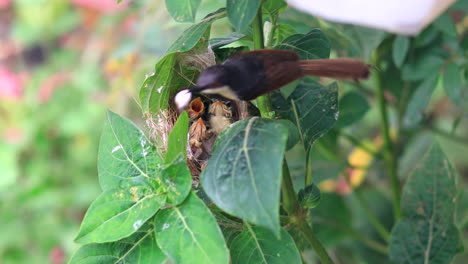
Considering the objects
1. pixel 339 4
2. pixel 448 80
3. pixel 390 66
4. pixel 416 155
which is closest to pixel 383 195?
pixel 416 155

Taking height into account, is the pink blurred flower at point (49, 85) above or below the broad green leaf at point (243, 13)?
below

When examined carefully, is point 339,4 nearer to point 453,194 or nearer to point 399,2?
point 399,2

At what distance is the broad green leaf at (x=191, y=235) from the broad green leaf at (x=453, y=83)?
50 centimetres

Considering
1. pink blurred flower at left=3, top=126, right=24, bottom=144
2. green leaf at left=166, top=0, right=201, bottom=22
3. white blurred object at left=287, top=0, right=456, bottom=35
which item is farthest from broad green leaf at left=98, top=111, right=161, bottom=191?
pink blurred flower at left=3, top=126, right=24, bottom=144

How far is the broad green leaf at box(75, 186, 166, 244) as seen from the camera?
1.55 feet

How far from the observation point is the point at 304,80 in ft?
2.04

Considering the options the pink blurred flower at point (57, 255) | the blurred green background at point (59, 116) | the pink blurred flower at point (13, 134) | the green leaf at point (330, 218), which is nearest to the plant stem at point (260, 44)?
the green leaf at point (330, 218)

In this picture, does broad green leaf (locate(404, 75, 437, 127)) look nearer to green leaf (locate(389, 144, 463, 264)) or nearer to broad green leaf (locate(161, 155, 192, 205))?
green leaf (locate(389, 144, 463, 264))

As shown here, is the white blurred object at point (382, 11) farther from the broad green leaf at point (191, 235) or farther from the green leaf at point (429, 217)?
the broad green leaf at point (191, 235)

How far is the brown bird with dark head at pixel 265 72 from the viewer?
47cm

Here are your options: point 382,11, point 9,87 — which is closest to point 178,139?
point 382,11

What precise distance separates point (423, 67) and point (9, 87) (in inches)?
60.3

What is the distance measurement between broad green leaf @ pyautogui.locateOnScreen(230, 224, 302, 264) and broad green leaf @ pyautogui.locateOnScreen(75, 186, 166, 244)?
0.09 meters

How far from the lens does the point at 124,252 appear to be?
0.49m
